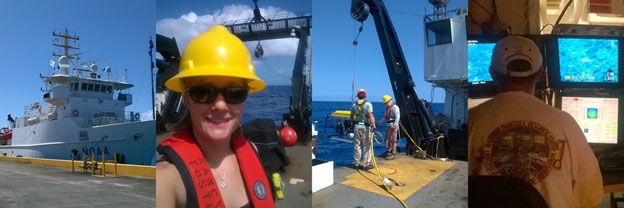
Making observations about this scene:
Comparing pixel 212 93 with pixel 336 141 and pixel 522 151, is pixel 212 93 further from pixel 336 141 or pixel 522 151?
pixel 522 151

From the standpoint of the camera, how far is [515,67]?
2.14m

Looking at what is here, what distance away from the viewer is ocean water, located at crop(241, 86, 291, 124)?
1.44 meters

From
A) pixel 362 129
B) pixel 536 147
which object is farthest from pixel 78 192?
pixel 536 147

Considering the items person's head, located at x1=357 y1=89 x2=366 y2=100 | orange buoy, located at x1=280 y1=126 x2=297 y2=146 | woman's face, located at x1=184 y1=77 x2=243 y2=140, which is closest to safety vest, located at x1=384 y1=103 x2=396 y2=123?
person's head, located at x1=357 y1=89 x2=366 y2=100

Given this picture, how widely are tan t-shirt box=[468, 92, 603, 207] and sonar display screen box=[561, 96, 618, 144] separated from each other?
0.06 m

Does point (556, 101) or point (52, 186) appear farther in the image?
point (52, 186)

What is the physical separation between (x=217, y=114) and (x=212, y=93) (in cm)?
10

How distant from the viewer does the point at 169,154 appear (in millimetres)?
1325

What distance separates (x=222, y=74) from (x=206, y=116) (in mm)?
239

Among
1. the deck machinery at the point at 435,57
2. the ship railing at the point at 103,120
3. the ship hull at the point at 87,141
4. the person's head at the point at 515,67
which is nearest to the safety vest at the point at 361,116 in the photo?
the deck machinery at the point at 435,57

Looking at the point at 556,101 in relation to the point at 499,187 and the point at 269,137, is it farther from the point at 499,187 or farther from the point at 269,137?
the point at 269,137

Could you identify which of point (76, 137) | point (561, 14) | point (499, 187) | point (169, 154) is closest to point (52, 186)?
point (76, 137)

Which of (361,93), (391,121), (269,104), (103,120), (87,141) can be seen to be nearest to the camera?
(269,104)

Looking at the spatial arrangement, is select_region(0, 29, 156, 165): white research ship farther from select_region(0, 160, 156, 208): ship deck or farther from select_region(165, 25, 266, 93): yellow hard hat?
select_region(165, 25, 266, 93): yellow hard hat
